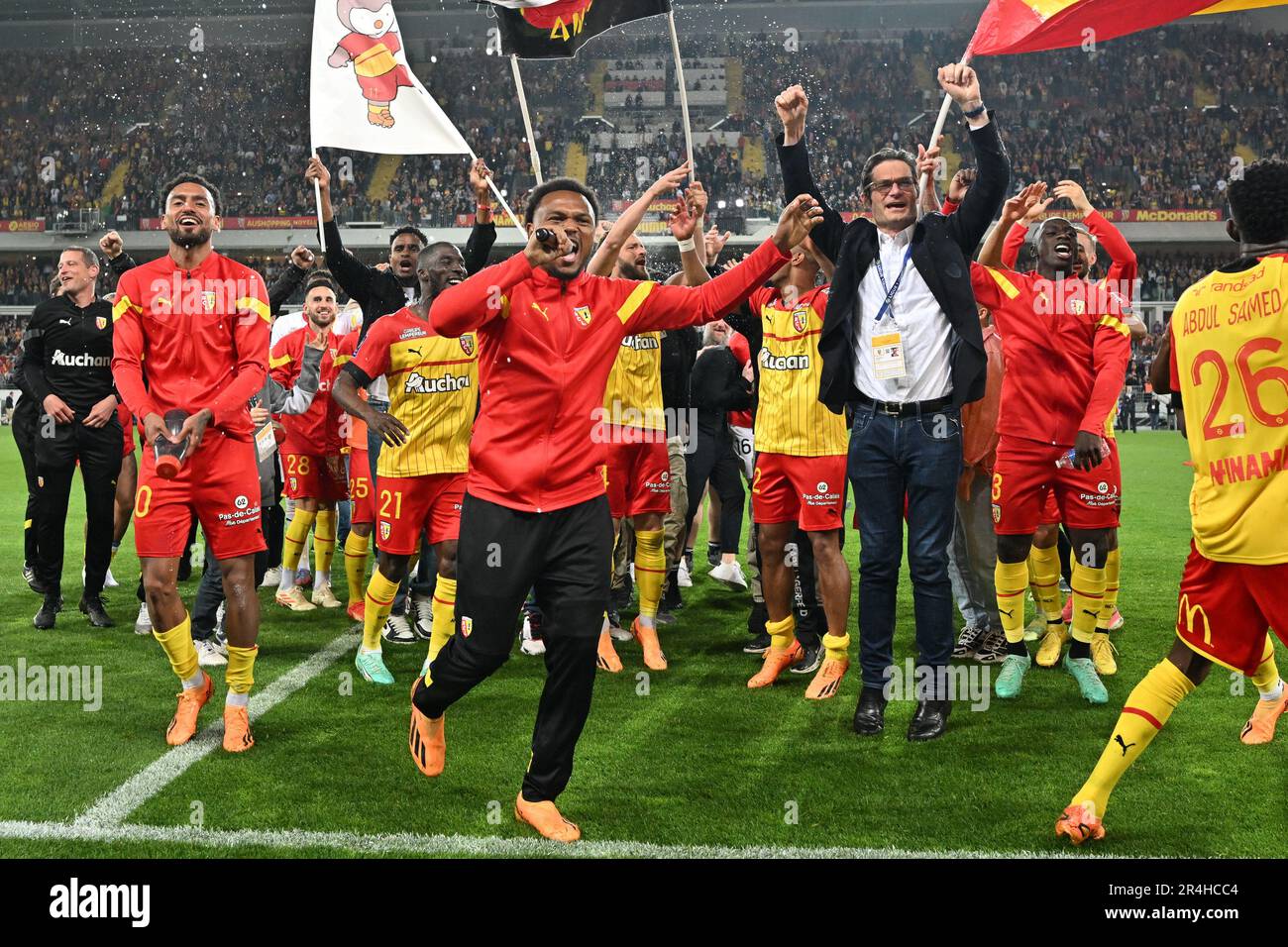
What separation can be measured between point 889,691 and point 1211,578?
6.31 feet

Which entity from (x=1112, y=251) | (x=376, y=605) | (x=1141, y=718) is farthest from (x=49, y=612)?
(x=1112, y=251)

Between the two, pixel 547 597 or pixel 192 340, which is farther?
pixel 192 340

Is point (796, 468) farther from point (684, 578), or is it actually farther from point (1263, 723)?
point (684, 578)

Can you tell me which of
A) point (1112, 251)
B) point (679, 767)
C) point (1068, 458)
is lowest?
point (679, 767)

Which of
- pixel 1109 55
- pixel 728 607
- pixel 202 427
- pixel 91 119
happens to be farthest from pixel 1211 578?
pixel 91 119

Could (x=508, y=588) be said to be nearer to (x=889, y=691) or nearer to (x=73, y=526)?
(x=889, y=691)

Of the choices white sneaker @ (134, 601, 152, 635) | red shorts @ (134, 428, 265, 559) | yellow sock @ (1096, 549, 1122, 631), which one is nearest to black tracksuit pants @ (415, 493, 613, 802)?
red shorts @ (134, 428, 265, 559)

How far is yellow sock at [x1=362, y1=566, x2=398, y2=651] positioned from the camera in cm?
624

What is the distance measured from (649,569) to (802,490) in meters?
1.38

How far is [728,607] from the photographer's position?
27.8ft

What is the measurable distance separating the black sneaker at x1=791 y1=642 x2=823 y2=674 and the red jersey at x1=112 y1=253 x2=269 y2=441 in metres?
3.15

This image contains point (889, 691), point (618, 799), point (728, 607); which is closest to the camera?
point (618, 799)

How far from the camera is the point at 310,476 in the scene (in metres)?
8.11

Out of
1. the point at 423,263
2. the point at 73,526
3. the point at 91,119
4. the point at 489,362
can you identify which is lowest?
the point at 73,526
